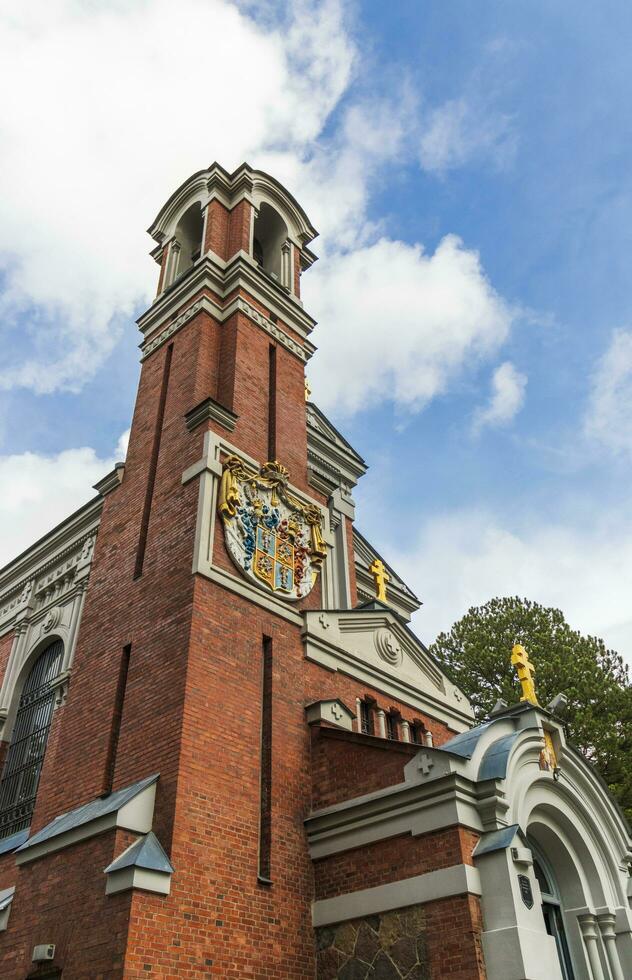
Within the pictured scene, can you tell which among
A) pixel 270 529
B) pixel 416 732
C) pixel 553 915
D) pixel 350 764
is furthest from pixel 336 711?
pixel 553 915

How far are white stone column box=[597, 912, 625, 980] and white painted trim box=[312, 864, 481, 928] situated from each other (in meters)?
3.21

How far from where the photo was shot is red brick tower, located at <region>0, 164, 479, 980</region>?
984 centimetres

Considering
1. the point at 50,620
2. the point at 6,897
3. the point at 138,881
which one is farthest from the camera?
the point at 50,620

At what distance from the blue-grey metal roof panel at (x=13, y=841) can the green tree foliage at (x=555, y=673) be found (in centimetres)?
1352

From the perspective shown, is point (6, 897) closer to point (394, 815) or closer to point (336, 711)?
point (336, 711)

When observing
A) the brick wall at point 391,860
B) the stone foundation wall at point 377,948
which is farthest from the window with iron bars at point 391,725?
the stone foundation wall at point 377,948

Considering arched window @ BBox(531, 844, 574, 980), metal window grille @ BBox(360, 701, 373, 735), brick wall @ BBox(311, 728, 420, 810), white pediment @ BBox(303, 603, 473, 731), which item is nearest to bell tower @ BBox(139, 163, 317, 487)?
white pediment @ BBox(303, 603, 473, 731)

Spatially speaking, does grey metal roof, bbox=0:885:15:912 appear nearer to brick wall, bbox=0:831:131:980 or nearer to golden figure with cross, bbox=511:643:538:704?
brick wall, bbox=0:831:131:980

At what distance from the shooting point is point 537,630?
25.5 meters

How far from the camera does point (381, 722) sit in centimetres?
1482

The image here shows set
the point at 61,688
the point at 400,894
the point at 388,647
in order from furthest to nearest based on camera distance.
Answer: the point at 388,647 < the point at 61,688 < the point at 400,894

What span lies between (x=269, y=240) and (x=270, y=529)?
9.52 m

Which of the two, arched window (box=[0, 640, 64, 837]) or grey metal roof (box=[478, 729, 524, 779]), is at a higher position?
arched window (box=[0, 640, 64, 837])

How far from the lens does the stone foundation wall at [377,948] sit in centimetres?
953
